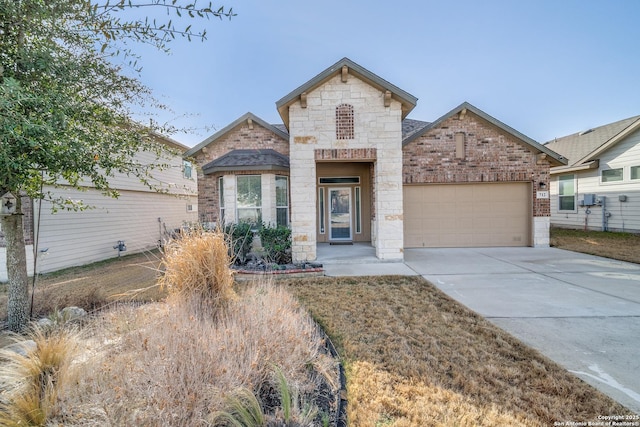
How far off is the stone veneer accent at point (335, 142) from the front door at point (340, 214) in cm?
367

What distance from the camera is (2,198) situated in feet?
13.4

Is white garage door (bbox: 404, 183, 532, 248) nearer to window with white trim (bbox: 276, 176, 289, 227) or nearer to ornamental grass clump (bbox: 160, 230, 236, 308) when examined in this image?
window with white trim (bbox: 276, 176, 289, 227)

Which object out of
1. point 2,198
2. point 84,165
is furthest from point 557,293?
point 2,198

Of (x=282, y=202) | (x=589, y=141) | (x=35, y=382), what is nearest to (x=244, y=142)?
(x=282, y=202)

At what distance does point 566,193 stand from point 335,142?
16.9m

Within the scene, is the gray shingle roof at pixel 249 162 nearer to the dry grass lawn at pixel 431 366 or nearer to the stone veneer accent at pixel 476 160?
the stone veneer accent at pixel 476 160

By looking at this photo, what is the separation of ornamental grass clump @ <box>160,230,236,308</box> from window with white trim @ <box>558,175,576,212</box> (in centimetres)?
2055

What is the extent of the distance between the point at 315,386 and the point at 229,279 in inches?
83.4

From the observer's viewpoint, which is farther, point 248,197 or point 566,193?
point 566,193

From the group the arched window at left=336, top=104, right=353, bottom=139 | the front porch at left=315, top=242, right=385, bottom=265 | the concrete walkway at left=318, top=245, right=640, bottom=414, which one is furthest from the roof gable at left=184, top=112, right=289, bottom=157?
the concrete walkway at left=318, top=245, right=640, bottom=414

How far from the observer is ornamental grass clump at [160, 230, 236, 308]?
404 centimetres

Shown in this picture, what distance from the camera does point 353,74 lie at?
8.57 meters

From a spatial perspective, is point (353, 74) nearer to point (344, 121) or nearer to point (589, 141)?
point (344, 121)

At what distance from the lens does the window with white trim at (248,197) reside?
10430mm
